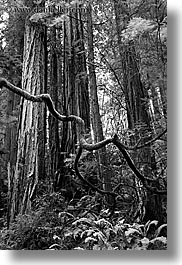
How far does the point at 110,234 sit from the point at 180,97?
84cm

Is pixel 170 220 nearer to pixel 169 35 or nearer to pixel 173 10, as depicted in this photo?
pixel 169 35

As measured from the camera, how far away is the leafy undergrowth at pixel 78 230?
171 centimetres

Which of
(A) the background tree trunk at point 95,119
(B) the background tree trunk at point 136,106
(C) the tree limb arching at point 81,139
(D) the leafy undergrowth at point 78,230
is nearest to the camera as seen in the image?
(D) the leafy undergrowth at point 78,230

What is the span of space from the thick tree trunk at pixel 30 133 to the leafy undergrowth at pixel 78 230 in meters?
0.16

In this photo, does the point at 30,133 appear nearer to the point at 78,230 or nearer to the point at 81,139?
the point at 81,139

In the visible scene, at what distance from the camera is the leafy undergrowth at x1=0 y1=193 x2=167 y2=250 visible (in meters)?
1.71

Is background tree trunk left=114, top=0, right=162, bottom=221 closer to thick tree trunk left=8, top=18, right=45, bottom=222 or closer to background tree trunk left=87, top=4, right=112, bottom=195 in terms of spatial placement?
background tree trunk left=87, top=4, right=112, bottom=195

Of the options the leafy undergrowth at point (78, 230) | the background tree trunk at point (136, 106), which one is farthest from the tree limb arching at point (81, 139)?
the leafy undergrowth at point (78, 230)

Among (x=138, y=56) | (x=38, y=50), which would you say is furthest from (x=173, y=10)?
(x=38, y=50)

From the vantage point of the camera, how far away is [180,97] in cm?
182

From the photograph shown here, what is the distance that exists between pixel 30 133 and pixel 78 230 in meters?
0.86

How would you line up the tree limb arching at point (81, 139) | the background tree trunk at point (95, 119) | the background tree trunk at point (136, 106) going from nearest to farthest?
the tree limb arching at point (81, 139) < the background tree trunk at point (136, 106) < the background tree trunk at point (95, 119)

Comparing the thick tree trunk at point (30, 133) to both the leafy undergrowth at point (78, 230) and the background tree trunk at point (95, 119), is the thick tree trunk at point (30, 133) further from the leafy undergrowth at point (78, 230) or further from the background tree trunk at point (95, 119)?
the background tree trunk at point (95, 119)

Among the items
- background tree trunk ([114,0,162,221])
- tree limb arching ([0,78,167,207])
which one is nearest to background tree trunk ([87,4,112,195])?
tree limb arching ([0,78,167,207])
